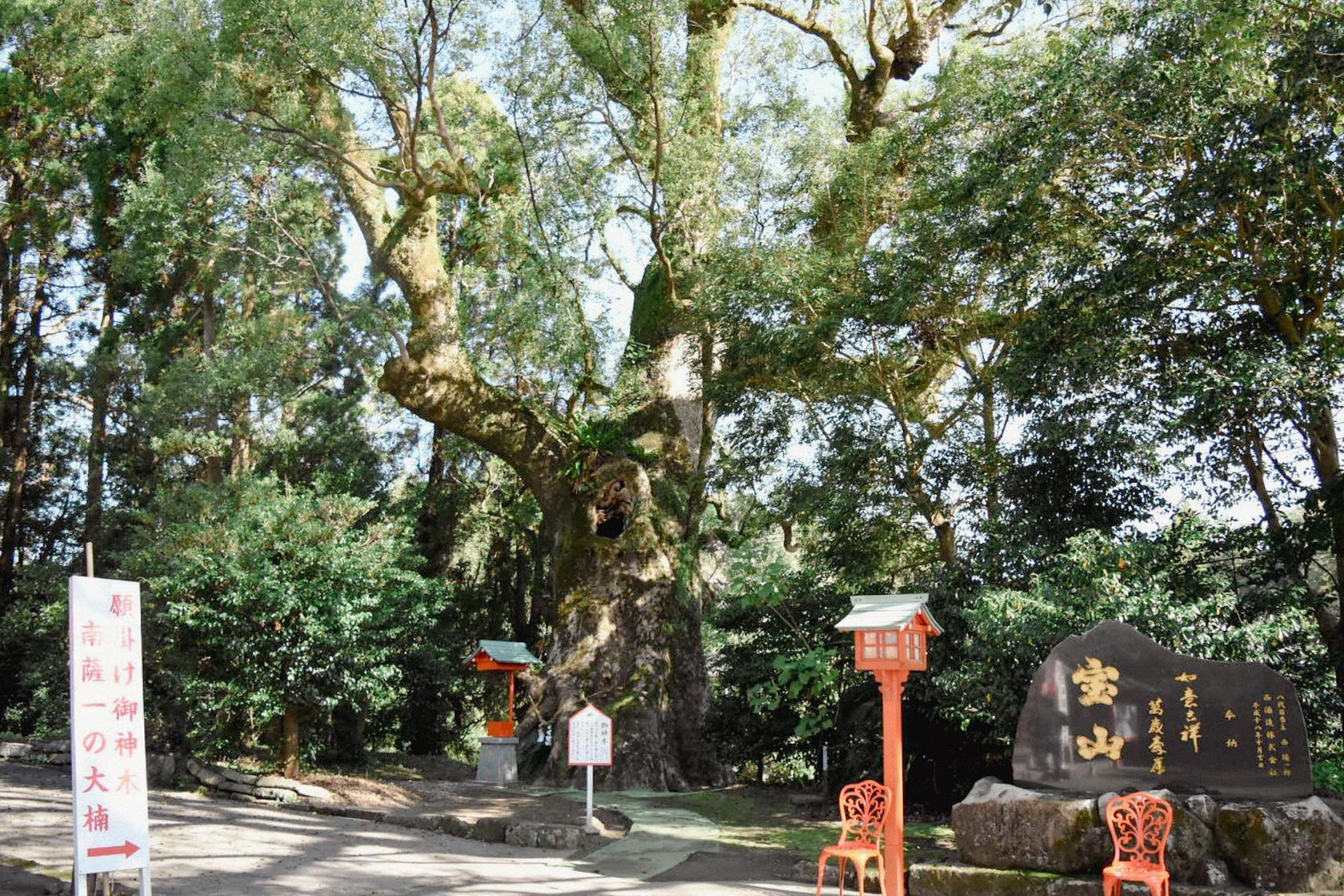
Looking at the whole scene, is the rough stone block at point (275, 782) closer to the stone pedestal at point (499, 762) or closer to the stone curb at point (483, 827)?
the stone curb at point (483, 827)

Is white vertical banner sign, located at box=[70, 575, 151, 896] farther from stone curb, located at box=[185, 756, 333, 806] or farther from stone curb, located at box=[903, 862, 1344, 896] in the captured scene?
stone curb, located at box=[185, 756, 333, 806]

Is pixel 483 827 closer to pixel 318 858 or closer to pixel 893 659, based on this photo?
pixel 318 858

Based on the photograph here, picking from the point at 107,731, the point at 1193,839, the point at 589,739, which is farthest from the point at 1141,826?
the point at 107,731

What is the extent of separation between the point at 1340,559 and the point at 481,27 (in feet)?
31.8

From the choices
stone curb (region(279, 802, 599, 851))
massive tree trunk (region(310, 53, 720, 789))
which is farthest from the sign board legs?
massive tree trunk (region(310, 53, 720, 789))

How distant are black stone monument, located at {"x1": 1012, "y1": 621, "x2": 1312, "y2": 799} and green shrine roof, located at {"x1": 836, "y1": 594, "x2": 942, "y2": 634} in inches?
47.0

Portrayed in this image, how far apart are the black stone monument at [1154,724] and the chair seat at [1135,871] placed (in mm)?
1272

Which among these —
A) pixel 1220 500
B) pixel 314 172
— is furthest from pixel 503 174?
pixel 1220 500

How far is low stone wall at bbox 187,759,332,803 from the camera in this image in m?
10.6

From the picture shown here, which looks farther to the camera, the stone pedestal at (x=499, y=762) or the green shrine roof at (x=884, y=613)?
the stone pedestal at (x=499, y=762)

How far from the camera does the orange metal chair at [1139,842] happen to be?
207 inches

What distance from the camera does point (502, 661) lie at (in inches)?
487

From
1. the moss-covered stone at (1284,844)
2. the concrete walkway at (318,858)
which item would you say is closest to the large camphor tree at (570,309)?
the concrete walkway at (318,858)

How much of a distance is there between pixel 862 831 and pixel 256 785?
7326 millimetres
